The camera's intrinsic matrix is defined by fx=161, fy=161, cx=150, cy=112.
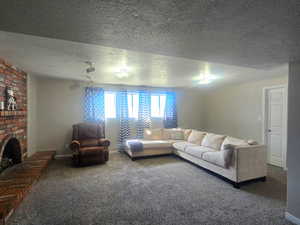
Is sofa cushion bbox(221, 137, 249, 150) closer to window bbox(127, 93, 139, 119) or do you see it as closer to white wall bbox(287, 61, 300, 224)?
white wall bbox(287, 61, 300, 224)

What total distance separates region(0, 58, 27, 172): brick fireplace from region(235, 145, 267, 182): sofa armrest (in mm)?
4042

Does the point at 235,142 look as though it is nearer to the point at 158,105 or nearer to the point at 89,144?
the point at 158,105

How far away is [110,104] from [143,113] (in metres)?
1.18

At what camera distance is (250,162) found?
304 cm

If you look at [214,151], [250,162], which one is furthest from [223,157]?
[214,151]

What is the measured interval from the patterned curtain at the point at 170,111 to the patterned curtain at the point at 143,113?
736mm

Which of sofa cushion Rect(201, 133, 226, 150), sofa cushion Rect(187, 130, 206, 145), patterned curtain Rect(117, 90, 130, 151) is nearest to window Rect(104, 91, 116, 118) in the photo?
patterned curtain Rect(117, 90, 130, 151)

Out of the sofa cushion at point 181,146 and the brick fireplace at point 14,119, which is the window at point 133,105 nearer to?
the sofa cushion at point 181,146

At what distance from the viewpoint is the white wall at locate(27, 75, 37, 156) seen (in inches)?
154

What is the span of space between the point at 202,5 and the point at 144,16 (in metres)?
0.39

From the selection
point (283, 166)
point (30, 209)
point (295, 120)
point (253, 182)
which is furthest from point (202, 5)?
point (283, 166)

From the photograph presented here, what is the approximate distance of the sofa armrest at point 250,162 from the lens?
2.93 meters

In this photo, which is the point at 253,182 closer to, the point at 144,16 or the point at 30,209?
the point at 144,16

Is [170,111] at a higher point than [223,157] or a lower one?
higher
